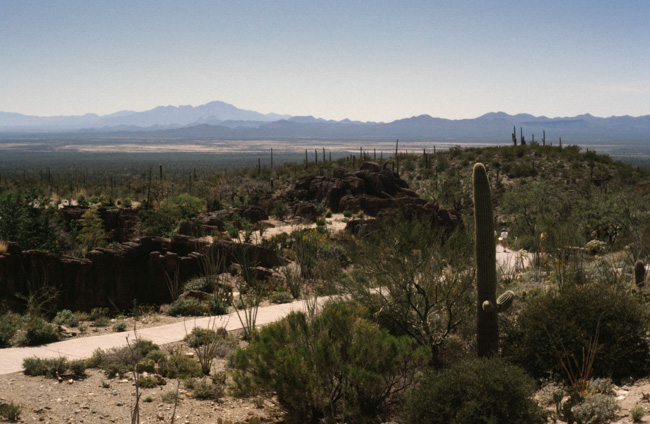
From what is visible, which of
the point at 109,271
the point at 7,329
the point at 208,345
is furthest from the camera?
the point at 109,271

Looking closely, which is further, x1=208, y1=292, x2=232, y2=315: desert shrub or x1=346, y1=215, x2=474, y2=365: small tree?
x1=208, y1=292, x2=232, y2=315: desert shrub

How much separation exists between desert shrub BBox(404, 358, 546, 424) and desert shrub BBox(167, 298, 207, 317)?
347 inches

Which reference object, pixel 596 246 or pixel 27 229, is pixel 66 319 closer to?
pixel 27 229

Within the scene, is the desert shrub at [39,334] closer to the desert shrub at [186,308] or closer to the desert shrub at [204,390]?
the desert shrub at [186,308]

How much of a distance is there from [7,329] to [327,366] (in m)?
7.91

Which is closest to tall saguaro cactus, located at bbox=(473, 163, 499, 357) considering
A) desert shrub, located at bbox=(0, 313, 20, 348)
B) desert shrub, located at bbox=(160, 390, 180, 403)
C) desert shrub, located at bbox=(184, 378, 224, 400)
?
desert shrub, located at bbox=(184, 378, 224, 400)

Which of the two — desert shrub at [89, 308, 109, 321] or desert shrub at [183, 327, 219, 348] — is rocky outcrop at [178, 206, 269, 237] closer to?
desert shrub at [89, 308, 109, 321]

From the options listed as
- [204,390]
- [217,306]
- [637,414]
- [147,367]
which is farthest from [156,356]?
[637,414]

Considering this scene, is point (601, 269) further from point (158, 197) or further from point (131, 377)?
point (158, 197)

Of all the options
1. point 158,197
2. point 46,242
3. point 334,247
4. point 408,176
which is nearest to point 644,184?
point 408,176

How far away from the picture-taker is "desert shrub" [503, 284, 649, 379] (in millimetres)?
8812

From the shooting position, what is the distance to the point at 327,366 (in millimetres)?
8094

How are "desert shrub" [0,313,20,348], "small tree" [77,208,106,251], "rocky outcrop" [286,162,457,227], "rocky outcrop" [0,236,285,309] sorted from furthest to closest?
"rocky outcrop" [286,162,457,227]
"small tree" [77,208,106,251]
"rocky outcrop" [0,236,285,309]
"desert shrub" [0,313,20,348]

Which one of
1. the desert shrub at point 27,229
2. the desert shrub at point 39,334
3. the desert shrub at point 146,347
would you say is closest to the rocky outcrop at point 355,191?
the desert shrub at point 27,229
